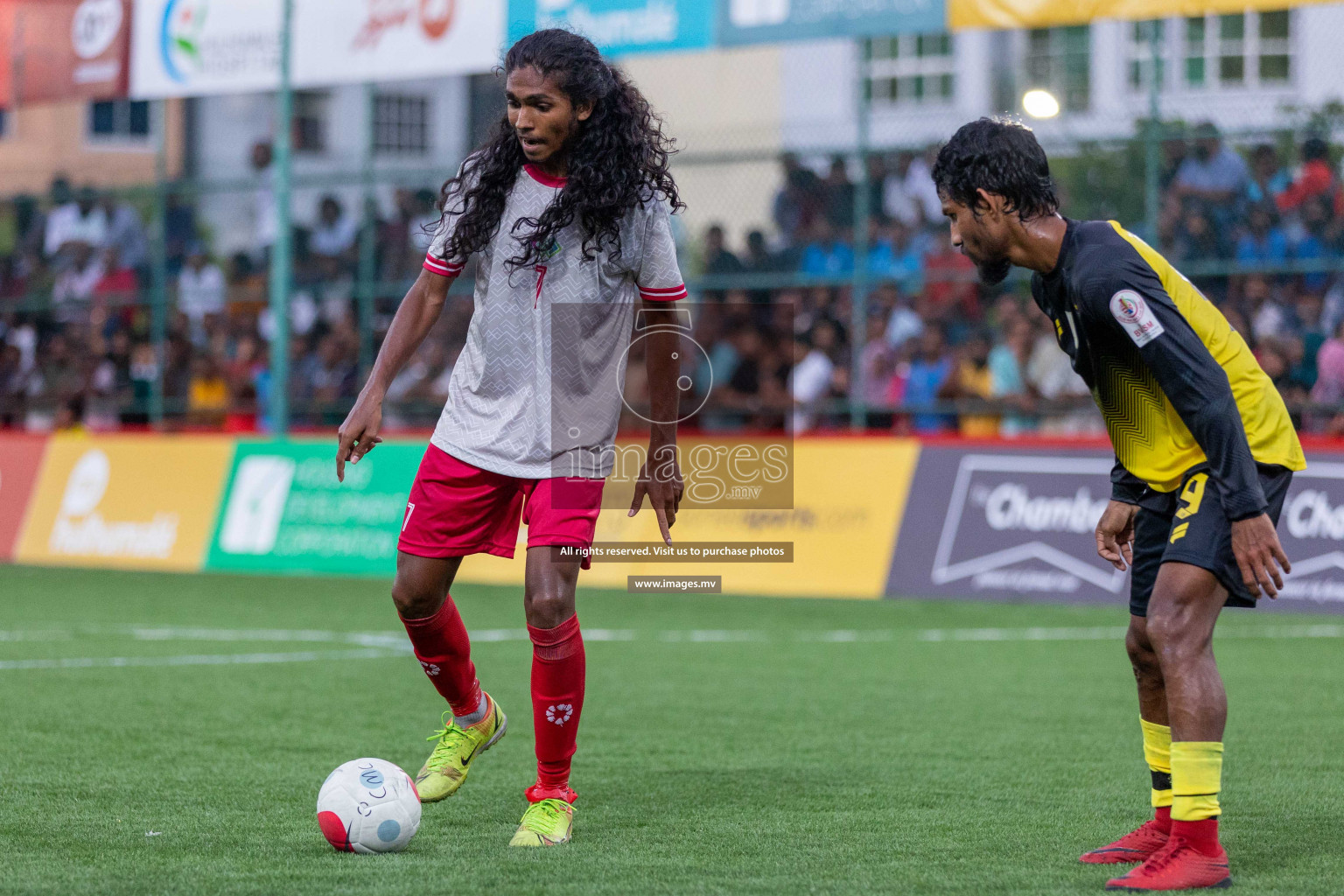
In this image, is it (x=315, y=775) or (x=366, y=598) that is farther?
(x=366, y=598)

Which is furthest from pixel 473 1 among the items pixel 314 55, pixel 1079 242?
pixel 1079 242

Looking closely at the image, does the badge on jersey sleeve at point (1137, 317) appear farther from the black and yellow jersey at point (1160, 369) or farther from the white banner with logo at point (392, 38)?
the white banner with logo at point (392, 38)

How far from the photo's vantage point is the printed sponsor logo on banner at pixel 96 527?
49.6 ft

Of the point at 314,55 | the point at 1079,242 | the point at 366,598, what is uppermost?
the point at 314,55

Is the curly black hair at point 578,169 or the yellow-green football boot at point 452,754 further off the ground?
the curly black hair at point 578,169

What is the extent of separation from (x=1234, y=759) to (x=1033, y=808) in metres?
1.25

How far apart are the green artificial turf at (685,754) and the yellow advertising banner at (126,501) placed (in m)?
3.66

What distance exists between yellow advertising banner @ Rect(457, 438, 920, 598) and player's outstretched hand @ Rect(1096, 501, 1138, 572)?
7402 millimetres

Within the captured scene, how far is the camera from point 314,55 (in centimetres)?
1571

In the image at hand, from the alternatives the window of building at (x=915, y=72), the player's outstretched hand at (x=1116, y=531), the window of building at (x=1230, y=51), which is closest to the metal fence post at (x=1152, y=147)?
the player's outstretched hand at (x=1116, y=531)

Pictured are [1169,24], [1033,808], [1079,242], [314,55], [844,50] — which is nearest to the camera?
[1079,242]

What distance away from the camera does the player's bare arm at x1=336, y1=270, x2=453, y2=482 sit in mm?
4953

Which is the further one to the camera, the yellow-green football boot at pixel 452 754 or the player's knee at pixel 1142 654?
the yellow-green football boot at pixel 452 754

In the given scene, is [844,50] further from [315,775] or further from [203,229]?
[315,775]
